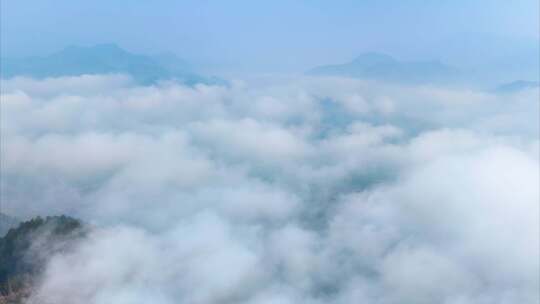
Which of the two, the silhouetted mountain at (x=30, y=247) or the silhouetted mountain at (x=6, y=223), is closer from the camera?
the silhouetted mountain at (x=30, y=247)

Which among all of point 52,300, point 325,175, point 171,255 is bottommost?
point 52,300

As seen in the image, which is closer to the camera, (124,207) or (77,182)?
(124,207)

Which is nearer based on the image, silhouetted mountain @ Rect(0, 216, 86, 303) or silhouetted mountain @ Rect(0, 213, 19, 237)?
silhouetted mountain @ Rect(0, 216, 86, 303)

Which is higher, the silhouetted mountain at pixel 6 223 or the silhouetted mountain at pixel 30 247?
the silhouetted mountain at pixel 6 223

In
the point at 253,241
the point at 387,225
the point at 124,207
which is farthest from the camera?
the point at 124,207

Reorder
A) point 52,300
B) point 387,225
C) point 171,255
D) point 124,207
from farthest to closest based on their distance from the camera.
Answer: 1. point 124,207
2. point 387,225
3. point 171,255
4. point 52,300

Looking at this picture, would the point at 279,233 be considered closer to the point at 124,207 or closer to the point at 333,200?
the point at 333,200

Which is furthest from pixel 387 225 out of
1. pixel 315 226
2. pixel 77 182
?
pixel 77 182

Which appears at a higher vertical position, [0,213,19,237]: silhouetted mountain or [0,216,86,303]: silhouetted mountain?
[0,213,19,237]: silhouetted mountain
